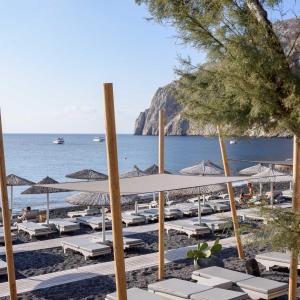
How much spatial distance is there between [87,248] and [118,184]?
7127 millimetres

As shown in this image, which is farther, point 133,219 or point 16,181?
point 16,181

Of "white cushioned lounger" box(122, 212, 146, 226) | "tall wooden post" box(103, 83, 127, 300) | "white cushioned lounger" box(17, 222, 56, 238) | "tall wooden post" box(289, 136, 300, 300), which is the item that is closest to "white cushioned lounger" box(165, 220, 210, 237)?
"white cushioned lounger" box(122, 212, 146, 226)

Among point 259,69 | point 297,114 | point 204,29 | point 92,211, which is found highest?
point 204,29

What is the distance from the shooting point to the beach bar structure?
5555mm

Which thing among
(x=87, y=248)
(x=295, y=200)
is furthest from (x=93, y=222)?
(x=295, y=200)

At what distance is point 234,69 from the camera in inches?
181

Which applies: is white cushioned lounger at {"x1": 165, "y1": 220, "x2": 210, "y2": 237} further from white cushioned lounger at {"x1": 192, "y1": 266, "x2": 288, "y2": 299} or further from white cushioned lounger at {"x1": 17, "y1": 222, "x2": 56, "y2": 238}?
white cushioned lounger at {"x1": 192, "y1": 266, "x2": 288, "y2": 299}

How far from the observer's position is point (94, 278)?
10430mm

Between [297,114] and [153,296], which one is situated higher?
[297,114]

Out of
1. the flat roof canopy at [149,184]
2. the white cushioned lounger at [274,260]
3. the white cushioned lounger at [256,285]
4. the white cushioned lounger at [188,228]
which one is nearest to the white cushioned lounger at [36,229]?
the white cushioned lounger at [188,228]

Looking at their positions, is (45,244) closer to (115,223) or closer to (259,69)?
(115,223)

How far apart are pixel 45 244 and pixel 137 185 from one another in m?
6.45

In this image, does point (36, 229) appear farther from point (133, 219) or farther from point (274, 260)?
point (274, 260)

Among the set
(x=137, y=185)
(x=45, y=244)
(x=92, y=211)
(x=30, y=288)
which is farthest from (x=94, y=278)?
(x=92, y=211)
